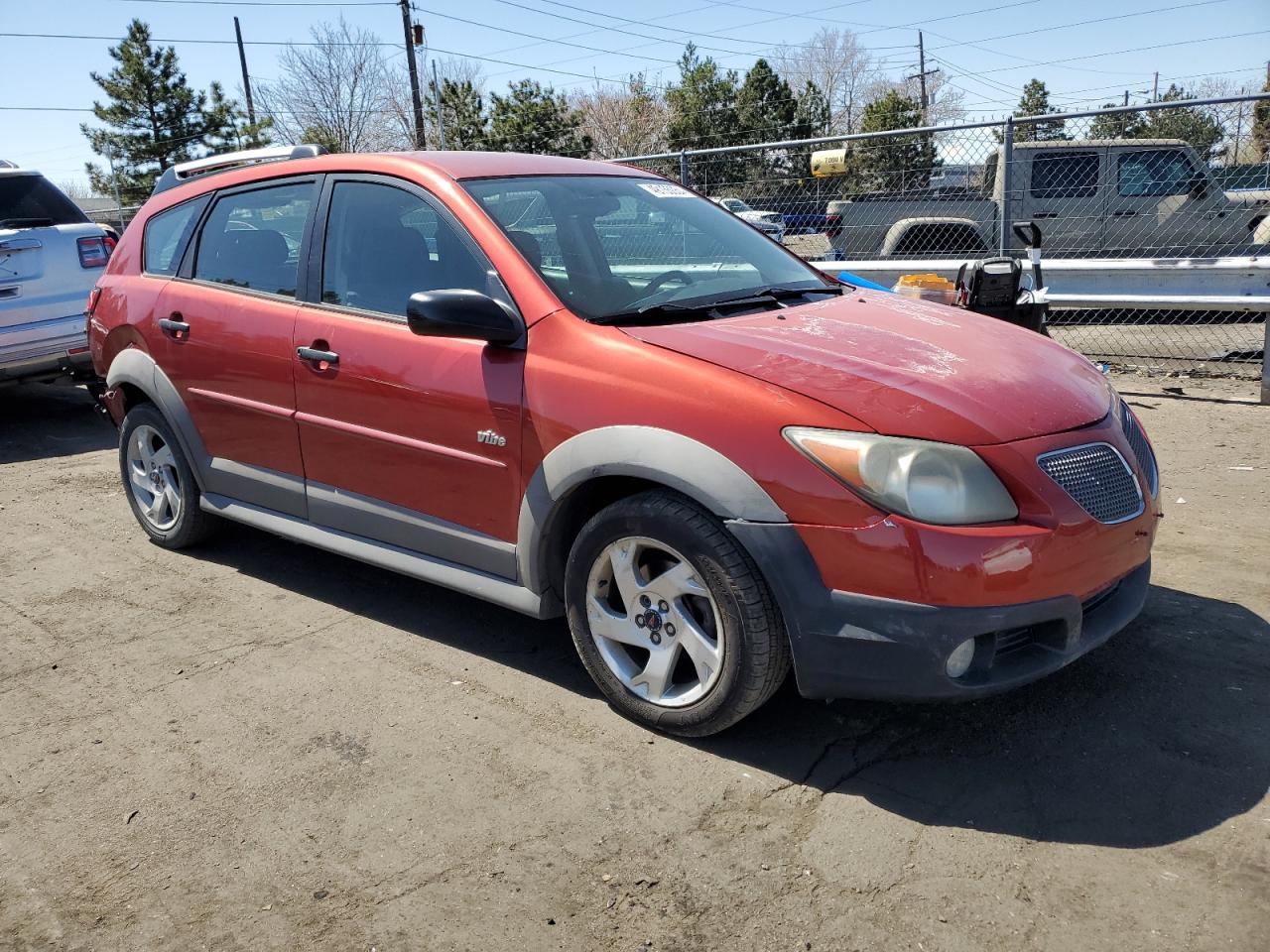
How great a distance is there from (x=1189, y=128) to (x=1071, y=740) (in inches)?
277

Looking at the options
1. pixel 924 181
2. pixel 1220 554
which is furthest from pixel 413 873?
pixel 924 181

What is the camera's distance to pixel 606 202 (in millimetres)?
3961

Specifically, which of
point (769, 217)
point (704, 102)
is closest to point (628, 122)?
point (704, 102)

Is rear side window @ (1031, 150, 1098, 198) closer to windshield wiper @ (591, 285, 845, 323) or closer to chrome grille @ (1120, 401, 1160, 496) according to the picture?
windshield wiper @ (591, 285, 845, 323)

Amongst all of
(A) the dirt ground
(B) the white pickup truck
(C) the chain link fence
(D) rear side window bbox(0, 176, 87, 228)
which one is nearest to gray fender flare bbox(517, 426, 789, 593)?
(A) the dirt ground

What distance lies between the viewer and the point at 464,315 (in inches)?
128

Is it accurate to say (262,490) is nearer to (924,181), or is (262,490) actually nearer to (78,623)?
(78,623)

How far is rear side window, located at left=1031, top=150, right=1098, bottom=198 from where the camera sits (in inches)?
376

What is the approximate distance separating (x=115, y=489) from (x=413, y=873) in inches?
182

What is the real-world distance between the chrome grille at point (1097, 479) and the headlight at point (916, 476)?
8.4 inches

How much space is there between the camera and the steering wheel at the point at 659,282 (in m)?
3.50

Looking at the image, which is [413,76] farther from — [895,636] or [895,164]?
[895,636]

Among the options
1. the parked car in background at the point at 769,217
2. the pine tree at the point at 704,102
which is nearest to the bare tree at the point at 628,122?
the pine tree at the point at 704,102

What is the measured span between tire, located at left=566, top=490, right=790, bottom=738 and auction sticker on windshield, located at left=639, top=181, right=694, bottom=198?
66.2 inches
